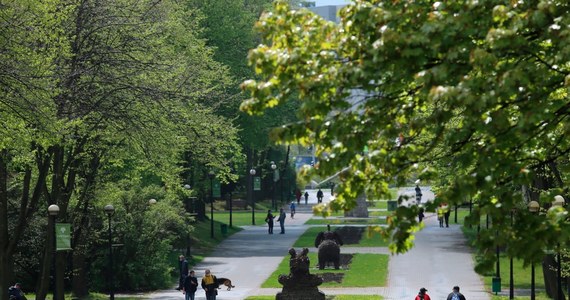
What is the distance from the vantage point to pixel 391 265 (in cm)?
4981

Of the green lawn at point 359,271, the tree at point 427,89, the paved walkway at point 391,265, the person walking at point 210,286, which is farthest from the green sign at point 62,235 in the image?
the tree at point 427,89

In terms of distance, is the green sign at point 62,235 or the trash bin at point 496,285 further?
the trash bin at point 496,285

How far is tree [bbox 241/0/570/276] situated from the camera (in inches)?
437

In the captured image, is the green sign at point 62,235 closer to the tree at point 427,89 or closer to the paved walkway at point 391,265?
the paved walkway at point 391,265

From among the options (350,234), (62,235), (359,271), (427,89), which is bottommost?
(359,271)

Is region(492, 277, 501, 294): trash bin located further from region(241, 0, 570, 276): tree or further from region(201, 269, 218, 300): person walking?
region(241, 0, 570, 276): tree

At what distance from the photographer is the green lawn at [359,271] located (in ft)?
142

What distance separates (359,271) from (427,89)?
3607 cm

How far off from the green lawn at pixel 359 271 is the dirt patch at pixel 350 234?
23.6 feet

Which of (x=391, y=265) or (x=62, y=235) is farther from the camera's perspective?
(x=391, y=265)

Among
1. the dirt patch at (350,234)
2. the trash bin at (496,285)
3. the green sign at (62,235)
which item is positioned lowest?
the trash bin at (496,285)

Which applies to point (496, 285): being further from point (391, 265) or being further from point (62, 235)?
point (62, 235)

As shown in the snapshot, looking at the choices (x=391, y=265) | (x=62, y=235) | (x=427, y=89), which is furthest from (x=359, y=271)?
(x=427, y=89)

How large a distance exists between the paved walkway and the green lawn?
39 centimetres
